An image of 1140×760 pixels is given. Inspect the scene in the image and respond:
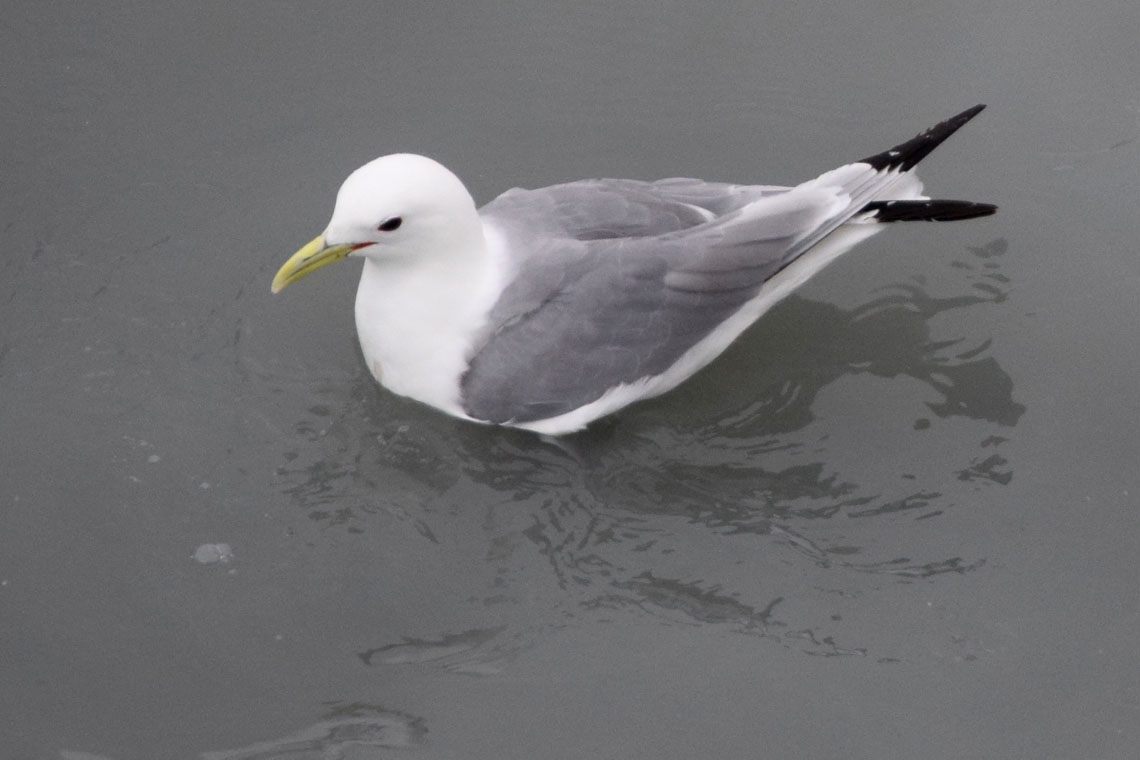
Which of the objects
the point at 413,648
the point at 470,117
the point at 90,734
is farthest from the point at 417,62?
the point at 90,734

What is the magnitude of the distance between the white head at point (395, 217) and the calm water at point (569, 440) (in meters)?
0.77

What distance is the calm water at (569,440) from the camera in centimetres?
470

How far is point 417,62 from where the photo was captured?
6.91 m

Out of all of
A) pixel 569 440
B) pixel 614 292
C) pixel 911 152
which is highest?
pixel 911 152

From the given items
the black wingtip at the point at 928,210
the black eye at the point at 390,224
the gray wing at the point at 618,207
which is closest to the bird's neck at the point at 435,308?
the black eye at the point at 390,224

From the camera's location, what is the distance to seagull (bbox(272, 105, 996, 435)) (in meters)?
5.21

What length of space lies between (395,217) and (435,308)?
16.4 inches

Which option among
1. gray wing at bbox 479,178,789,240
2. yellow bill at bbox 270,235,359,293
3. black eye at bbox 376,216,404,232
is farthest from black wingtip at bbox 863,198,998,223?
yellow bill at bbox 270,235,359,293

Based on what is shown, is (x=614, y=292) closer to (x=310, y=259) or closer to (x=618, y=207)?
(x=618, y=207)

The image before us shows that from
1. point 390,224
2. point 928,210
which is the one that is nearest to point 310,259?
point 390,224

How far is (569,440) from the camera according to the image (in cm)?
557

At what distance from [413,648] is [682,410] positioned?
1.55 meters

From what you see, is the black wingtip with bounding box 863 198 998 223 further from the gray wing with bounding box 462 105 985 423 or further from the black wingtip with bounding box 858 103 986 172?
the black wingtip with bounding box 858 103 986 172

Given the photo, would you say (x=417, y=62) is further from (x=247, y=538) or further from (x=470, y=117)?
(x=247, y=538)
